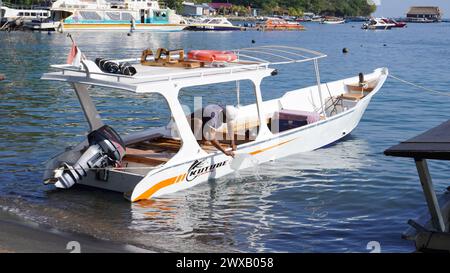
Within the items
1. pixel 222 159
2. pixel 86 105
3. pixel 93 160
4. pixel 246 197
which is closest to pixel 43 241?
pixel 93 160

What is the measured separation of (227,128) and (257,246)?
17.8 feet

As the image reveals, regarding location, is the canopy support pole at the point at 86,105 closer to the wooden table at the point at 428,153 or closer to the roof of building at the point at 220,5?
the wooden table at the point at 428,153

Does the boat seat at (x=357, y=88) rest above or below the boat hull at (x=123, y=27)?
above

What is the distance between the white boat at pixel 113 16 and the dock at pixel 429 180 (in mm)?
87594

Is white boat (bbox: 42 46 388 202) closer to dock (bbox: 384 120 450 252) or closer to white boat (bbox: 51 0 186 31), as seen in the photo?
dock (bbox: 384 120 450 252)

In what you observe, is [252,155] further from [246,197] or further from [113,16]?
[113,16]

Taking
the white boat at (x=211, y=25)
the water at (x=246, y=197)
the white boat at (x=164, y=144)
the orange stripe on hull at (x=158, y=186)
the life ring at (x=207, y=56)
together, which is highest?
the life ring at (x=207, y=56)

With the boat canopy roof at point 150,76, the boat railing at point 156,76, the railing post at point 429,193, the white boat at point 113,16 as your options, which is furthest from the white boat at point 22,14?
the railing post at point 429,193

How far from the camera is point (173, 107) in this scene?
48.5ft

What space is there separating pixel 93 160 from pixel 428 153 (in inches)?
315

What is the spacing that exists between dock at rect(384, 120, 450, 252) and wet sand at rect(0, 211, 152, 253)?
15.2 ft

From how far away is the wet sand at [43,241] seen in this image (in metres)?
10.8

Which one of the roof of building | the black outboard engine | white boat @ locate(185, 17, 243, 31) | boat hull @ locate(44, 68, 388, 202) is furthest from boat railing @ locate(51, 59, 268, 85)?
the roof of building

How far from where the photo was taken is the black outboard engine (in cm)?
1456
